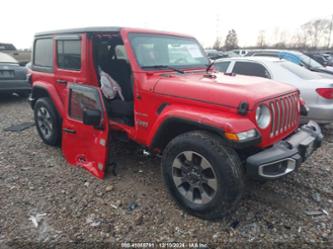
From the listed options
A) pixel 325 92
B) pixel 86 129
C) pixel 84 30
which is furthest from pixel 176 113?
pixel 325 92

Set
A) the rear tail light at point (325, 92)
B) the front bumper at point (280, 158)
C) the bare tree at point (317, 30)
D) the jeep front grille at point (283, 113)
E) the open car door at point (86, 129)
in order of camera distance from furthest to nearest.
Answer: the bare tree at point (317, 30) < the rear tail light at point (325, 92) < the open car door at point (86, 129) < the jeep front grille at point (283, 113) < the front bumper at point (280, 158)

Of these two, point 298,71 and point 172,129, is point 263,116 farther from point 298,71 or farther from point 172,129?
point 298,71

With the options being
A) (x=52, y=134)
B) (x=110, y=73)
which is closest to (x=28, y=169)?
(x=52, y=134)

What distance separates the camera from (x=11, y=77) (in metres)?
8.09

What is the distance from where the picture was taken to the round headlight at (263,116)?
263 centimetres

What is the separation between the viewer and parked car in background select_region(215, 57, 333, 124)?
4.97 metres

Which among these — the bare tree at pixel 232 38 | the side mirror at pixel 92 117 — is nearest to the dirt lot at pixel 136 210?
the side mirror at pixel 92 117

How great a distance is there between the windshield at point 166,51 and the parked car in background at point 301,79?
130 cm

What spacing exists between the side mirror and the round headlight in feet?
6.36

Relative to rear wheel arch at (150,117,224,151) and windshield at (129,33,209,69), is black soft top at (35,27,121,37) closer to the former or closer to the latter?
windshield at (129,33,209,69)

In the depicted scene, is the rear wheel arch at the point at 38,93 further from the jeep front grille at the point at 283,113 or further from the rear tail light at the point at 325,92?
the rear tail light at the point at 325,92

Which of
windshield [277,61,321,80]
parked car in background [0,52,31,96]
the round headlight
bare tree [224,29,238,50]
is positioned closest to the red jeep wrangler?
the round headlight

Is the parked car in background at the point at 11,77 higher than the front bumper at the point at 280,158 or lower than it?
higher

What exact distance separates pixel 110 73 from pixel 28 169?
1.84 meters
